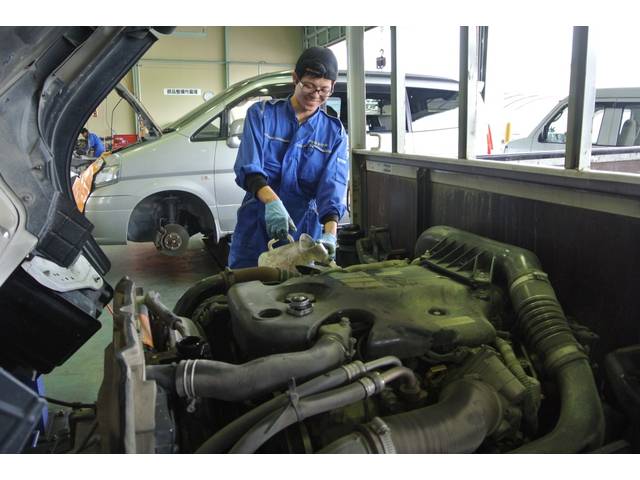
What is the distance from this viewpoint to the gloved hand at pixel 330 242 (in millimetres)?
2484

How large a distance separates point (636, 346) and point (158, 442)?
117 centimetres

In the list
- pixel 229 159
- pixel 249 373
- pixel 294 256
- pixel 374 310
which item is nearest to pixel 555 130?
pixel 229 159

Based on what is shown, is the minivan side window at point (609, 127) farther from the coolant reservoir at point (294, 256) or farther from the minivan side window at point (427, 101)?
the coolant reservoir at point (294, 256)

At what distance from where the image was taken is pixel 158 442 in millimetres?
972

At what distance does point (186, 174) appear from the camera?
4.89 metres

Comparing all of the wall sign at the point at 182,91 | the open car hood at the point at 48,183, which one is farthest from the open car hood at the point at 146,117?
the wall sign at the point at 182,91

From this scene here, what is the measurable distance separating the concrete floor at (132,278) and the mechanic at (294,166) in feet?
4.21

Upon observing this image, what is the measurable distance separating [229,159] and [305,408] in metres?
4.15

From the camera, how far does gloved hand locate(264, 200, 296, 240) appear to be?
2.38 m

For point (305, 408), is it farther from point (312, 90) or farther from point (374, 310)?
point (312, 90)

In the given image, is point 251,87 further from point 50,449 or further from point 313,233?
point 50,449

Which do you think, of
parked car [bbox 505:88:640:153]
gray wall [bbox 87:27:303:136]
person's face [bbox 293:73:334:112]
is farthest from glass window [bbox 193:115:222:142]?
gray wall [bbox 87:27:303:136]

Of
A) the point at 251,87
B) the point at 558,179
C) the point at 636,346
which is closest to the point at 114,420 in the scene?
the point at 636,346

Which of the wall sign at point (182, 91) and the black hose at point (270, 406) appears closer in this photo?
the black hose at point (270, 406)
